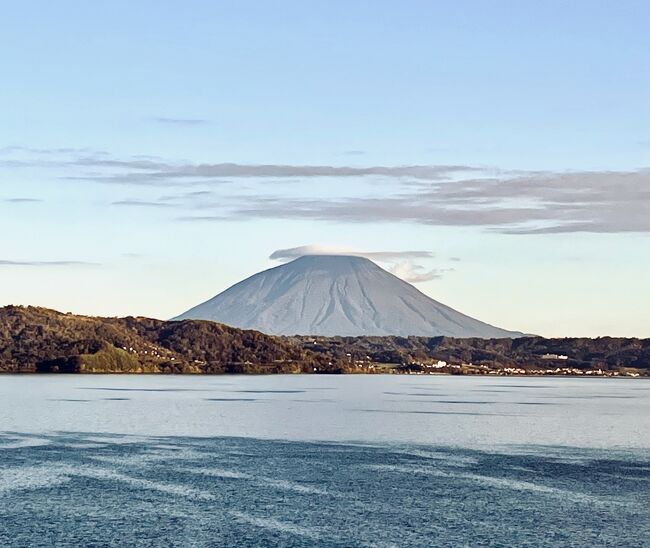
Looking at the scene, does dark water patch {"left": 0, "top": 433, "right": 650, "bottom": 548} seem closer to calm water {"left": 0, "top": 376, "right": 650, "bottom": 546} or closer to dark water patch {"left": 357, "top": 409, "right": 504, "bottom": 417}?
calm water {"left": 0, "top": 376, "right": 650, "bottom": 546}

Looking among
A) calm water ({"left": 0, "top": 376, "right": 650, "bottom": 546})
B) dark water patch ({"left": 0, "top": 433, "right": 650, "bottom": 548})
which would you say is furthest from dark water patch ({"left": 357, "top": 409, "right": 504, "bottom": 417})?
dark water patch ({"left": 0, "top": 433, "right": 650, "bottom": 548})

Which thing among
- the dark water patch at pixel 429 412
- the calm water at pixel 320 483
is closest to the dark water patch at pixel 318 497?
the calm water at pixel 320 483

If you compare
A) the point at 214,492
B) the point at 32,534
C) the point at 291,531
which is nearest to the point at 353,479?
the point at 214,492

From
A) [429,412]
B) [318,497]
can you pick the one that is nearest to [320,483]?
[318,497]

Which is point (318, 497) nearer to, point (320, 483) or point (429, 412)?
point (320, 483)

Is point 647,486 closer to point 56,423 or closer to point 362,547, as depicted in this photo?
point 362,547

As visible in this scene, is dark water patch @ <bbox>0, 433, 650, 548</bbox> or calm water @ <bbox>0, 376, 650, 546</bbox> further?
calm water @ <bbox>0, 376, 650, 546</bbox>

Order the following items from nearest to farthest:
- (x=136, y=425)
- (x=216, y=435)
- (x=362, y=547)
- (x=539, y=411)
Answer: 1. (x=362, y=547)
2. (x=216, y=435)
3. (x=136, y=425)
4. (x=539, y=411)

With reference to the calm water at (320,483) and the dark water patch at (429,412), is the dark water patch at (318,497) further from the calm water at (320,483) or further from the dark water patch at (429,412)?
the dark water patch at (429,412)
